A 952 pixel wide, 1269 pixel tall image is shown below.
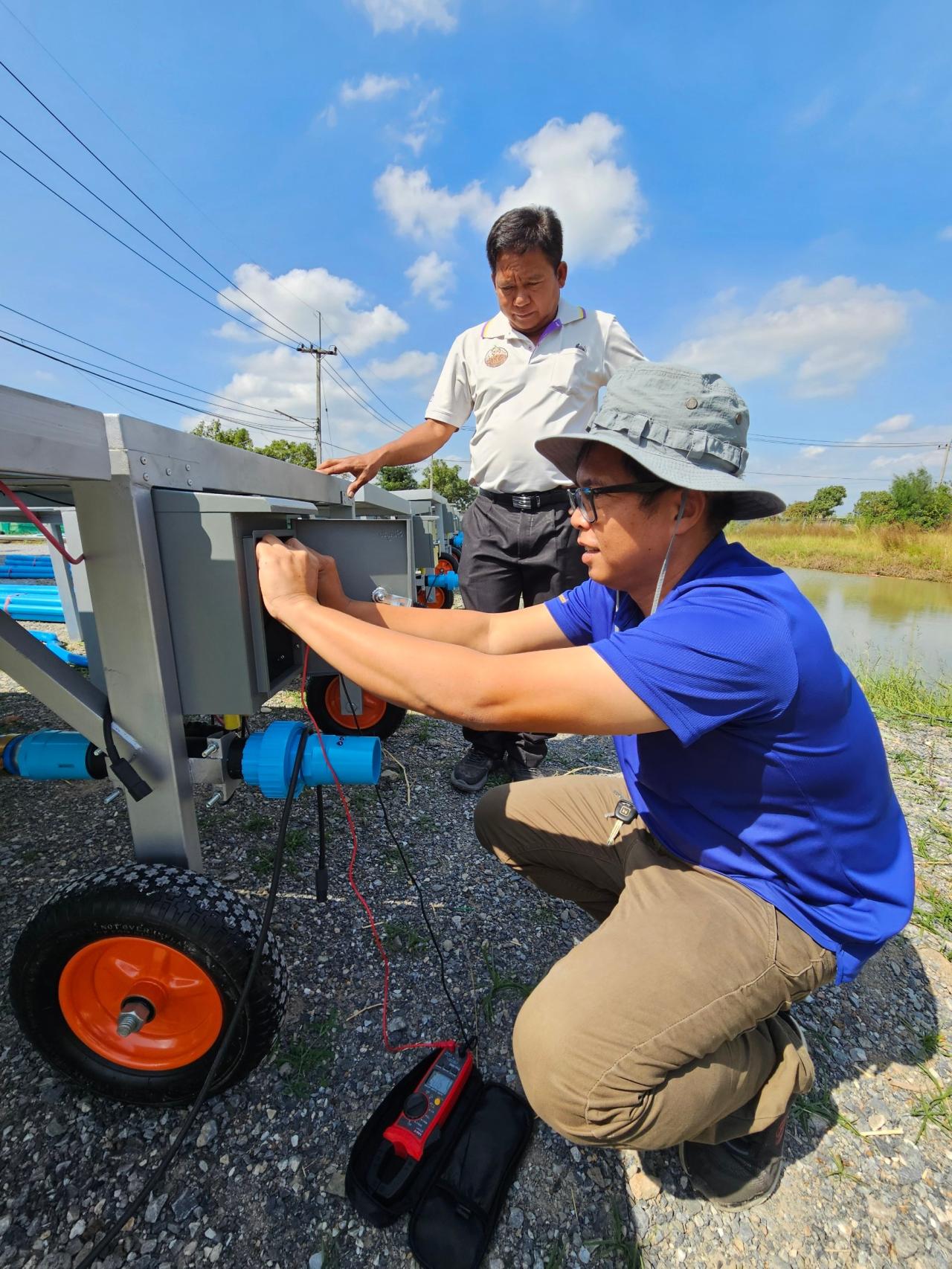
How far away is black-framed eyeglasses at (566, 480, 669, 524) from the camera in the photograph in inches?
44.2

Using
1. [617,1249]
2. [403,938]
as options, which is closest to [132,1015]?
[403,938]

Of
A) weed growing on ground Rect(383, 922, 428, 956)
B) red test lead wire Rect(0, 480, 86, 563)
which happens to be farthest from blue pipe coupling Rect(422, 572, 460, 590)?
red test lead wire Rect(0, 480, 86, 563)

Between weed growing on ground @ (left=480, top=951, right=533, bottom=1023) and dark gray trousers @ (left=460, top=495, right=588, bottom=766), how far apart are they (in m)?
1.06

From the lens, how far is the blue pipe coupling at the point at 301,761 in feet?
4.55

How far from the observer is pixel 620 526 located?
1.18 m

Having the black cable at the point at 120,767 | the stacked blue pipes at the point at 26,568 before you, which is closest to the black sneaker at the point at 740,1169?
the black cable at the point at 120,767

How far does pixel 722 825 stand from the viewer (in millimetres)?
1194

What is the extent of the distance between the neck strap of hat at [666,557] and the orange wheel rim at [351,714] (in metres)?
2.04

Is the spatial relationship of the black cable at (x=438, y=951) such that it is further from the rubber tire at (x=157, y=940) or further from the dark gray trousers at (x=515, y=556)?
the dark gray trousers at (x=515, y=556)

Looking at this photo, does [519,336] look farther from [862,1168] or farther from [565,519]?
[862,1168]

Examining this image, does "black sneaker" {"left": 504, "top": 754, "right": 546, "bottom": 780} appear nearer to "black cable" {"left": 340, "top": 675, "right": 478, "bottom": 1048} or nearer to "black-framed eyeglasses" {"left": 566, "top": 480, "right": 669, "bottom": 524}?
"black cable" {"left": 340, "top": 675, "right": 478, "bottom": 1048}

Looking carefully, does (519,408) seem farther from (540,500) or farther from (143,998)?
(143,998)

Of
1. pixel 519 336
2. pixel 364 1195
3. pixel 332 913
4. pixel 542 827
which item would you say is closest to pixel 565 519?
pixel 519 336

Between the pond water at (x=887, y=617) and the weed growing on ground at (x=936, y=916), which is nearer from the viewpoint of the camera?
the weed growing on ground at (x=936, y=916)
